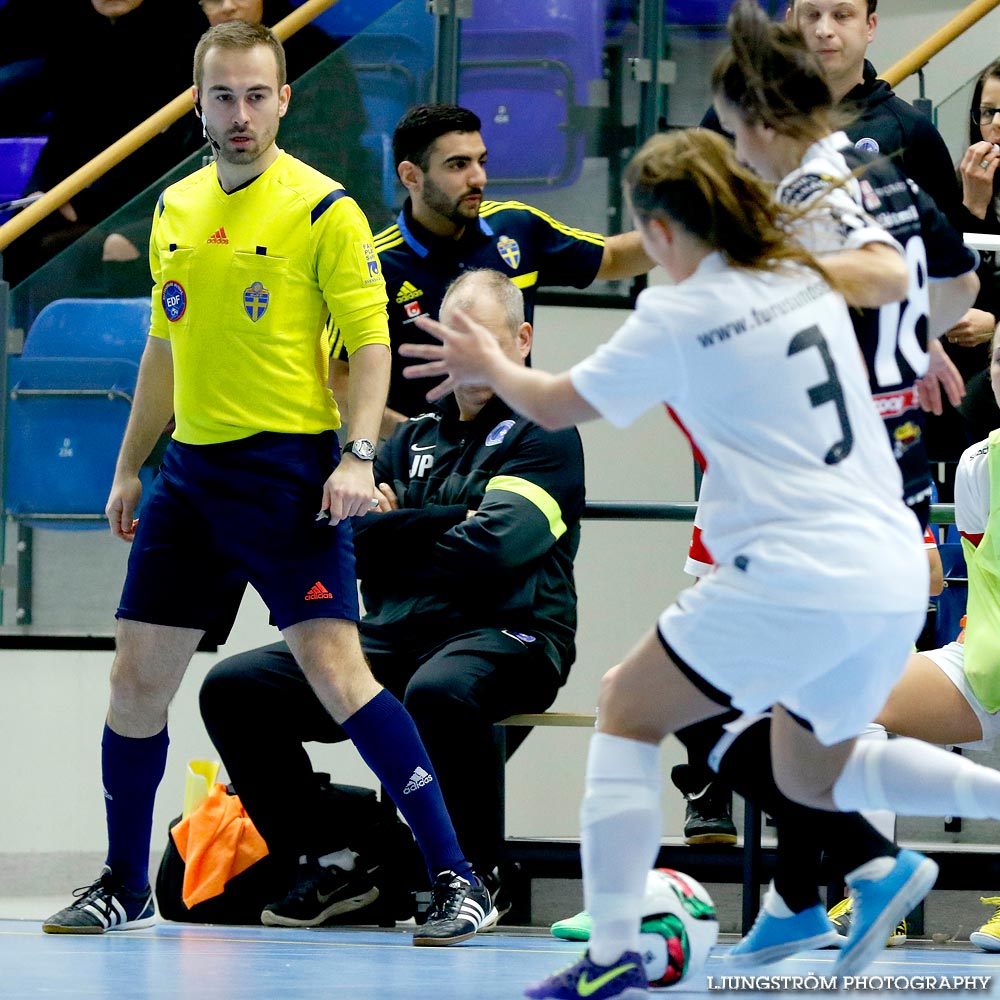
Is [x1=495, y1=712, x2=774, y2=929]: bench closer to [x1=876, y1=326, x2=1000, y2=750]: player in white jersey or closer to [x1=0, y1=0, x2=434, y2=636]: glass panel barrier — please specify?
[x1=876, y1=326, x2=1000, y2=750]: player in white jersey

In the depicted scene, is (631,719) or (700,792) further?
(700,792)

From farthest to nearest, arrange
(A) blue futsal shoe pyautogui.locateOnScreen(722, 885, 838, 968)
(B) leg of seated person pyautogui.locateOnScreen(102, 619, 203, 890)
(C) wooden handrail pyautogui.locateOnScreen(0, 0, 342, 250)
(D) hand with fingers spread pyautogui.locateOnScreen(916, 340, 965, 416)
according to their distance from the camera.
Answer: (C) wooden handrail pyautogui.locateOnScreen(0, 0, 342, 250) → (B) leg of seated person pyautogui.locateOnScreen(102, 619, 203, 890) → (D) hand with fingers spread pyautogui.locateOnScreen(916, 340, 965, 416) → (A) blue futsal shoe pyautogui.locateOnScreen(722, 885, 838, 968)

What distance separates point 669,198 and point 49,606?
3263 millimetres

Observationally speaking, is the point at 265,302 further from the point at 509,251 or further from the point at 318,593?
the point at 509,251

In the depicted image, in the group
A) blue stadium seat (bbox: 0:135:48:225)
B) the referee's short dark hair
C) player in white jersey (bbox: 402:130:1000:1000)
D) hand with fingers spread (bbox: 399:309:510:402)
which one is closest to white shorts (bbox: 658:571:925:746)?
player in white jersey (bbox: 402:130:1000:1000)

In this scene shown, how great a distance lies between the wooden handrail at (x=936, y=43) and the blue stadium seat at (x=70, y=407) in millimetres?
2628

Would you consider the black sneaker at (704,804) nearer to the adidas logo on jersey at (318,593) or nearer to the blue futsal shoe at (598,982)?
the adidas logo on jersey at (318,593)

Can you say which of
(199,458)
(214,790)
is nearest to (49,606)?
(214,790)

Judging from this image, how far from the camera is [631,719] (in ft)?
8.02

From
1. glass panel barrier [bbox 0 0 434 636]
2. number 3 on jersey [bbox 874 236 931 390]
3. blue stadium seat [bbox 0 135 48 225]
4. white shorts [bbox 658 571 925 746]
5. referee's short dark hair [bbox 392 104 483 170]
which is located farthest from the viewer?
blue stadium seat [bbox 0 135 48 225]

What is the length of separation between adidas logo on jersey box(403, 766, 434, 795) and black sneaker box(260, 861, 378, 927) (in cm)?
66

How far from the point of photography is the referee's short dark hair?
4.56 metres

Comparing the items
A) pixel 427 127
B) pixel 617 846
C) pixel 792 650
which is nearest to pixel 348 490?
pixel 617 846

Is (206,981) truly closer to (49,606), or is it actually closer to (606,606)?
(49,606)
